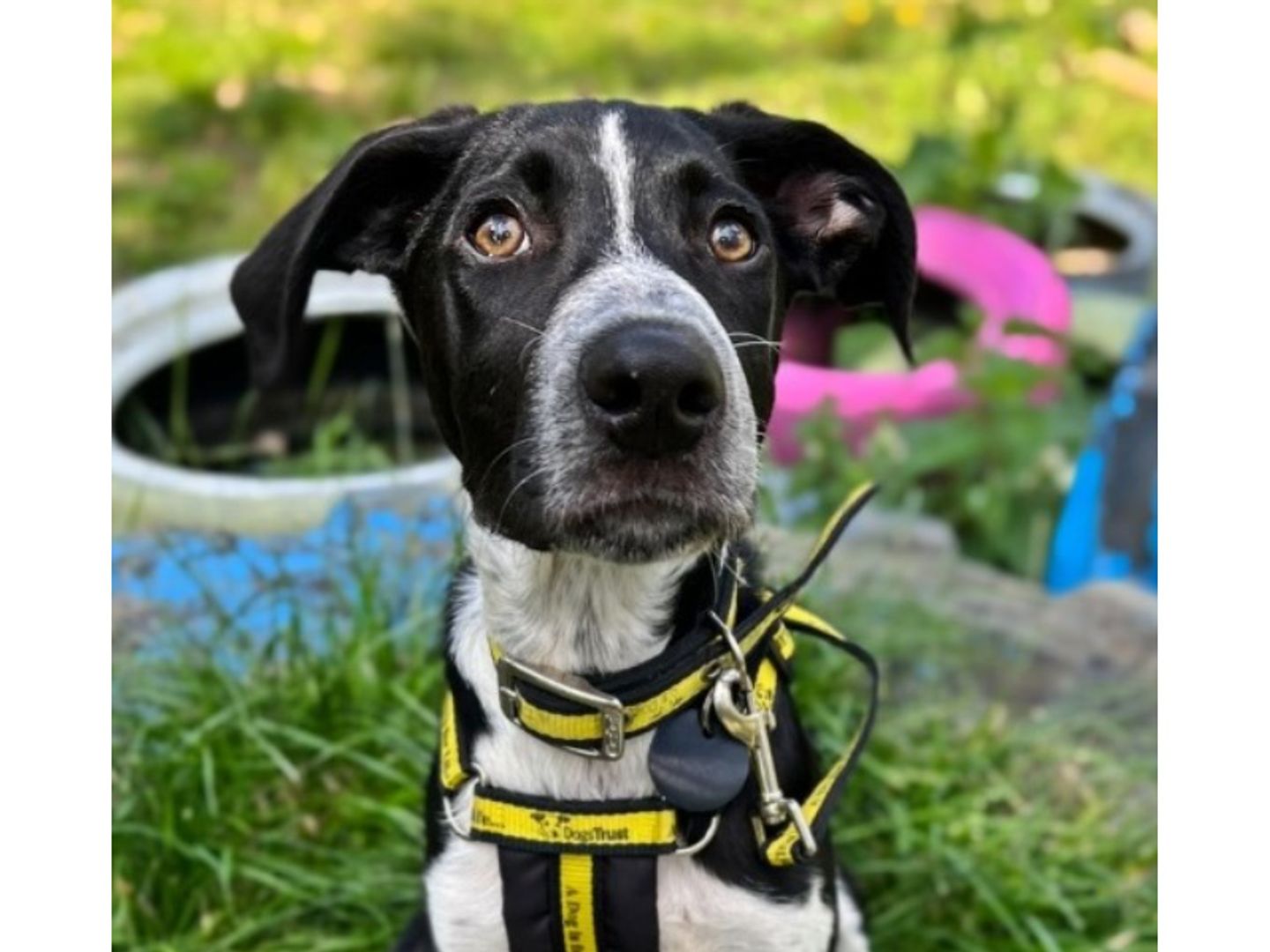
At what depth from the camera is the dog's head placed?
258 centimetres

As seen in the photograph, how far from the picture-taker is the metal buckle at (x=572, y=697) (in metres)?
2.91

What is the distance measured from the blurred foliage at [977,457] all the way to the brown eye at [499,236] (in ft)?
7.87

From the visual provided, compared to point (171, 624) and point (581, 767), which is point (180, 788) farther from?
point (581, 767)

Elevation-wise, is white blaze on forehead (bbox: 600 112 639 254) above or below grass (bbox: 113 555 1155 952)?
above

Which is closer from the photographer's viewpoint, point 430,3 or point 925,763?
point 925,763

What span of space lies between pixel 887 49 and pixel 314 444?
447 cm

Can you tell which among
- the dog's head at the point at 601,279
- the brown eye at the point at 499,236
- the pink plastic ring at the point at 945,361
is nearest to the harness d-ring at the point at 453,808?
the dog's head at the point at 601,279

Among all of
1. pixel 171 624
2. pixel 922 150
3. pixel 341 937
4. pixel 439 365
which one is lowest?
pixel 341 937

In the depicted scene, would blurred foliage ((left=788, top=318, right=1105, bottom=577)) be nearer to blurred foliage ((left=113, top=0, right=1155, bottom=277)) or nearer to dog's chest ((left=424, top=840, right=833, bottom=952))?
blurred foliage ((left=113, top=0, right=1155, bottom=277))

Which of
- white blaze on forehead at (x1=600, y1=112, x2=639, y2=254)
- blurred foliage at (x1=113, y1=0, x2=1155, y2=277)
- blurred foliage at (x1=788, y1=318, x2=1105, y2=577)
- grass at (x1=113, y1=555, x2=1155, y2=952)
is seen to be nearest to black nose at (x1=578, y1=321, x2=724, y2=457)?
white blaze on forehead at (x1=600, y1=112, x2=639, y2=254)

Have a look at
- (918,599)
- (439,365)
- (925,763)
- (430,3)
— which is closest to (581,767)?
(439,365)

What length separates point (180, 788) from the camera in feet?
13.2

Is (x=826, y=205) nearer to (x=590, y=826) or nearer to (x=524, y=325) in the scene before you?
(x=524, y=325)

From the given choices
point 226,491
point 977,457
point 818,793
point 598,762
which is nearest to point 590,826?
point 598,762
